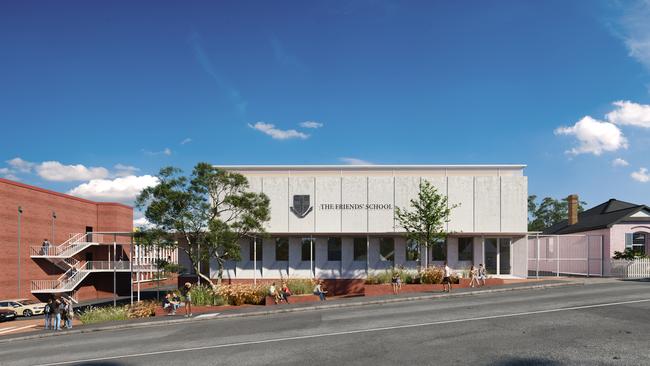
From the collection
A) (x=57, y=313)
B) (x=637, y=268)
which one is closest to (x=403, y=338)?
(x=57, y=313)

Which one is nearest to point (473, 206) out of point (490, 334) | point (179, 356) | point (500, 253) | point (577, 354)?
point (500, 253)

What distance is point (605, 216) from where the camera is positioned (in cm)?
3591

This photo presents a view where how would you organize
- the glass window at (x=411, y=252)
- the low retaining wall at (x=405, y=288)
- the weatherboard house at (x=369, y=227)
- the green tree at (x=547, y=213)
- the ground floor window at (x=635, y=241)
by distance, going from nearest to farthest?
the low retaining wall at (x=405, y=288)
the weatherboard house at (x=369, y=227)
the ground floor window at (x=635, y=241)
the glass window at (x=411, y=252)
the green tree at (x=547, y=213)

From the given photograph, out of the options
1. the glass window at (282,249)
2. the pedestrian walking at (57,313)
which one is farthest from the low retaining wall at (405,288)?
the pedestrian walking at (57,313)

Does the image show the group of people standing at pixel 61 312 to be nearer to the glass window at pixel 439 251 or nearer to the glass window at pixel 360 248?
the glass window at pixel 360 248

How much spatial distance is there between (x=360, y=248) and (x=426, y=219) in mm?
6118

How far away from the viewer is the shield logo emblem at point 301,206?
1264 inches

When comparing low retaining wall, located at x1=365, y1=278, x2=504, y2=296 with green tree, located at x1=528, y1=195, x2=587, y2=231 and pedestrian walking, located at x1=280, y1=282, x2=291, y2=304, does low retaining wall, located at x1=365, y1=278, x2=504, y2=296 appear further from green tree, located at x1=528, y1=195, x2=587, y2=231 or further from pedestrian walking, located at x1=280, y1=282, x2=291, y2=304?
green tree, located at x1=528, y1=195, x2=587, y2=231

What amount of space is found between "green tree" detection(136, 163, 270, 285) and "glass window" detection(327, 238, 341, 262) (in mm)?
5842

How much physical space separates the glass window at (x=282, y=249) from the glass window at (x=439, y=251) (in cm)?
970

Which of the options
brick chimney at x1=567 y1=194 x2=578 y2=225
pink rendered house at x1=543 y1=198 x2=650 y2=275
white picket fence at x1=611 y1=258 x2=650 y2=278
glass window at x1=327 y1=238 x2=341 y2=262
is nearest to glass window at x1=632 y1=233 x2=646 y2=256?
pink rendered house at x1=543 y1=198 x2=650 y2=275

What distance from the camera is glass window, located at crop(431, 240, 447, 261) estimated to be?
32.5m

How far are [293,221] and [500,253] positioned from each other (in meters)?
14.0

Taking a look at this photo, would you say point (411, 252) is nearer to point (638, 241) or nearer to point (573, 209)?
point (638, 241)
